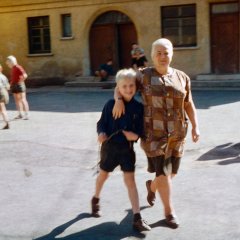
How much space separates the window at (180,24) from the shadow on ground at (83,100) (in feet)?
11.5

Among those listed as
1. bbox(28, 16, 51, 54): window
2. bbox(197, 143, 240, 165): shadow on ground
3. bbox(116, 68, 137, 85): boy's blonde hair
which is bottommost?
bbox(197, 143, 240, 165): shadow on ground

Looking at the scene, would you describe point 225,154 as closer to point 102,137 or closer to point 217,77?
point 102,137

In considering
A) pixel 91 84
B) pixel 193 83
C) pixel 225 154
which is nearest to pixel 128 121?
pixel 225 154

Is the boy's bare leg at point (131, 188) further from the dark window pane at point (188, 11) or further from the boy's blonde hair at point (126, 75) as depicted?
the dark window pane at point (188, 11)

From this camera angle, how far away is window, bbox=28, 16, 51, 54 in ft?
82.9

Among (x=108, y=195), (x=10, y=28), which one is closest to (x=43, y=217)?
(x=108, y=195)

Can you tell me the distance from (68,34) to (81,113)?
10777 millimetres

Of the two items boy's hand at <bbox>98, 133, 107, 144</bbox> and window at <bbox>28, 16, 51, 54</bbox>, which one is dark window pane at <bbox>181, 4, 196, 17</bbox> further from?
boy's hand at <bbox>98, 133, 107, 144</bbox>

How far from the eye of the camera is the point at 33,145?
1055cm

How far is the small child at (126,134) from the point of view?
215 inches

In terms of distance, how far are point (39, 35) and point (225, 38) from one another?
8661mm

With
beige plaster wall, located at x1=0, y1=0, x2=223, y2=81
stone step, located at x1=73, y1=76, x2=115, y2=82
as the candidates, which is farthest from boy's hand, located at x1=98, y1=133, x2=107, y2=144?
stone step, located at x1=73, y1=76, x2=115, y2=82

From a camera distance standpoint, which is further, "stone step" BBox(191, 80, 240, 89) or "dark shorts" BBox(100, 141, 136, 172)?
"stone step" BBox(191, 80, 240, 89)

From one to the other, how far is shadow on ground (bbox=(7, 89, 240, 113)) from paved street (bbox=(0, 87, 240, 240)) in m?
2.64
